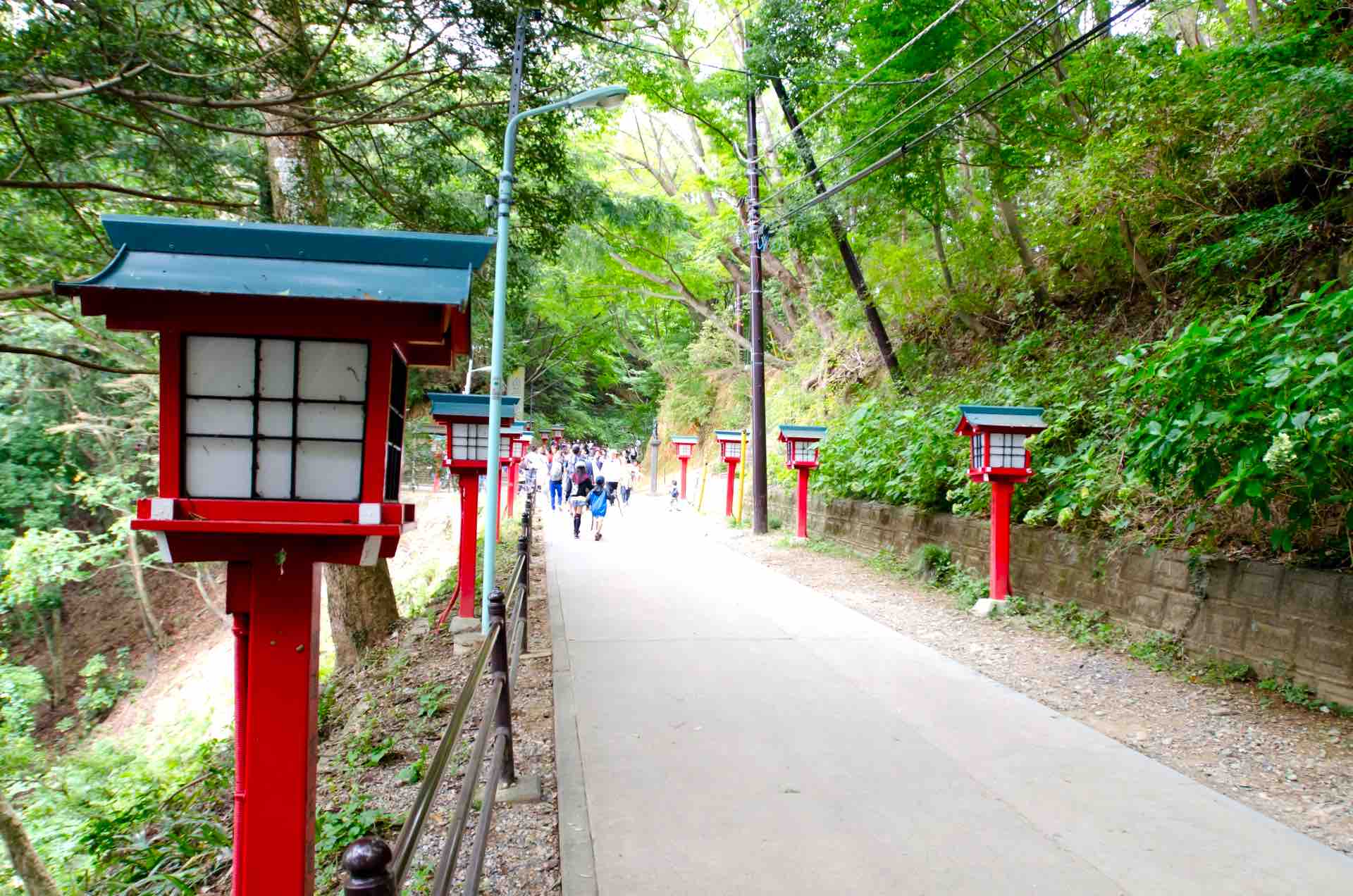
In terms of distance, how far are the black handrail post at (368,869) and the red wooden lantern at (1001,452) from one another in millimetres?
8159

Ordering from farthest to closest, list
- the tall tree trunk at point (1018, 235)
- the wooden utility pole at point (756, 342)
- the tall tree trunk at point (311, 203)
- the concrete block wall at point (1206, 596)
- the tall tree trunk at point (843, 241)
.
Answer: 1. the wooden utility pole at point (756, 342)
2. the tall tree trunk at point (843, 241)
3. the tall tree trunk at point (1018, 235)
4. the tall tree trunk at point (311, 203)
5. the concrete block wall at point (1206, 596)

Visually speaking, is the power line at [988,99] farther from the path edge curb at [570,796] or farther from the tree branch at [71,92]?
the tree branch at [71,92]

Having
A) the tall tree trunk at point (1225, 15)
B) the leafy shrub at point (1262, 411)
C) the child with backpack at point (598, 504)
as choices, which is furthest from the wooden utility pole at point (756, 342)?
the leafy shrub at point (1262, 411)

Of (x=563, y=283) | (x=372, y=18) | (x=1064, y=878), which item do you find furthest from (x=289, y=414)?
(x=563, y=283)

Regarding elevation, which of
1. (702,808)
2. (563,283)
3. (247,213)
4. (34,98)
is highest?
(563,283)

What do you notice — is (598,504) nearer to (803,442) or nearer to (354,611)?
(803,442)

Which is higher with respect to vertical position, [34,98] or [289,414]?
[34,98]

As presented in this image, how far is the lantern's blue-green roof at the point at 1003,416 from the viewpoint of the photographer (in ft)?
28.7

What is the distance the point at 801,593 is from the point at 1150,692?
4.98 meters

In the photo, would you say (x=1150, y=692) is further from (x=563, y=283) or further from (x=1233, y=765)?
(x=563, y=283)

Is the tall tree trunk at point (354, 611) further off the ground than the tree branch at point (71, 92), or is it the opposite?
the tree branch at point (71, 92)

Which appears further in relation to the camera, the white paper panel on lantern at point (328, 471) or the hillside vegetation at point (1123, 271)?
the hillside vegetation at point (1123, 271)

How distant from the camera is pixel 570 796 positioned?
15.0 feet

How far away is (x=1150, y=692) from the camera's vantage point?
250 inches
